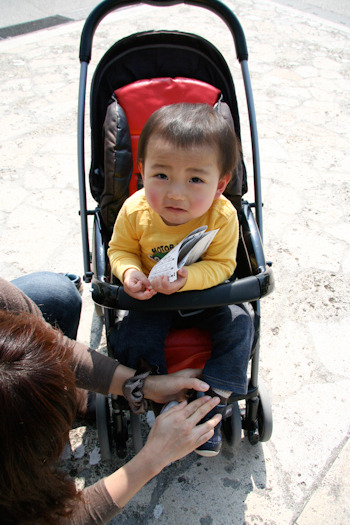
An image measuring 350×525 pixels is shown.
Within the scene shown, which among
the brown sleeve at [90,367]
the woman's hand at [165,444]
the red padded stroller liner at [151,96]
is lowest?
the woman's hand at [165,444]

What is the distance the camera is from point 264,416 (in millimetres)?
1729

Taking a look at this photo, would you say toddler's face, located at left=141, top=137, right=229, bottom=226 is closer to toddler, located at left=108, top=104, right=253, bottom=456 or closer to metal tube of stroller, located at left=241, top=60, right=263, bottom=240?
toddler, located at left=108, top=104, right=253, bottom=456

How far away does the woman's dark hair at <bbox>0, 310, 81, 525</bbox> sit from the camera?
92 centimetres

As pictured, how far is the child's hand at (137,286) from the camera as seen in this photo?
1366 mm

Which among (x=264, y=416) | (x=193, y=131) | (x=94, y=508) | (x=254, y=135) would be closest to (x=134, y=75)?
(x=254, y=135)

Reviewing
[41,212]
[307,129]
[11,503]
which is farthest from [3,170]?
[11,503]

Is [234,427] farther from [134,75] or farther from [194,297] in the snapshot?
[134,75]

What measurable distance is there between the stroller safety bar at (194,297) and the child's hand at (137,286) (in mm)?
15

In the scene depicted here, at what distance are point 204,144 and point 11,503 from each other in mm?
1063

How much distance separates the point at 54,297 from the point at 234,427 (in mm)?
828

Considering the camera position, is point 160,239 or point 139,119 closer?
point 160,239

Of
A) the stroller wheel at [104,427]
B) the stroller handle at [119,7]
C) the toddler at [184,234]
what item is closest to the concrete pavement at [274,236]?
the stroller wheel at [104,427]

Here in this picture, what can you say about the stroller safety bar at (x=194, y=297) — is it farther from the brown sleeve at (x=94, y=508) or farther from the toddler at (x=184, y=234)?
the brown sleeve at (x=94, y=508)

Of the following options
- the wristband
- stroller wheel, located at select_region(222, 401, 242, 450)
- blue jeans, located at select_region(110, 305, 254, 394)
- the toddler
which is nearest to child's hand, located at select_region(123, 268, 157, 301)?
the toddler
